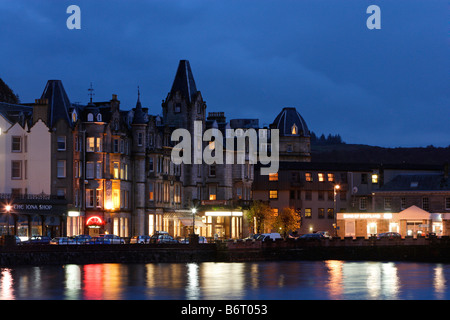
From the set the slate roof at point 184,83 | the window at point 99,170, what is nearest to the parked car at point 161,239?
the window at point 99,170

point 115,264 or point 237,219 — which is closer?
point 115,264

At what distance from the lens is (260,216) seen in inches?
5930

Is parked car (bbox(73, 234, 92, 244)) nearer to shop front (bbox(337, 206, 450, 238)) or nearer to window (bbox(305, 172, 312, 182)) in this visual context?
shop front (bbox(337, 206, 450, 238))

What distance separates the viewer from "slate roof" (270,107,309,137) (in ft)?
629

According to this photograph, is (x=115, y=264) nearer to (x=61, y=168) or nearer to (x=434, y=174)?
(x=61, y=168)

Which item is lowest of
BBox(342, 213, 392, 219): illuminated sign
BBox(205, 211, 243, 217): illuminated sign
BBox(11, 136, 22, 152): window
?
BBox(342, 213, 392, 219): illuminated sign

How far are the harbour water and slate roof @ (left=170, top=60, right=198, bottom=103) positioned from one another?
123 ft

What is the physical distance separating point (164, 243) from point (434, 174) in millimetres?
47386

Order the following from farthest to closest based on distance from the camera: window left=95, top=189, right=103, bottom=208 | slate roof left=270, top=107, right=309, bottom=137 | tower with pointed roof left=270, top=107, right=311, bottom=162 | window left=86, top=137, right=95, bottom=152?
slate roof left=270, top=107, right=309, bottom=137
tower with pointed roof left=270, top=107, right=311, bottom=162
window left=95, top=189, right=103, bottom=208
window left=86, top=137, right=95, bottom=152

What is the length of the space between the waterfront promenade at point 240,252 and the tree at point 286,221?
89.2ft

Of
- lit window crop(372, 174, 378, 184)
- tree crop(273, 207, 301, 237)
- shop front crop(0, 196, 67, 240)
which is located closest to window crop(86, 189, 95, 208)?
shop front crop(0, 196, 67, 240)

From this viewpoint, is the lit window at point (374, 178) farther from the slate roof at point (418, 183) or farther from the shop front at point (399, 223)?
the shop front at point (399, 223)

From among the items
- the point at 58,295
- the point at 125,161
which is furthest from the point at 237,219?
the point at 58,295
